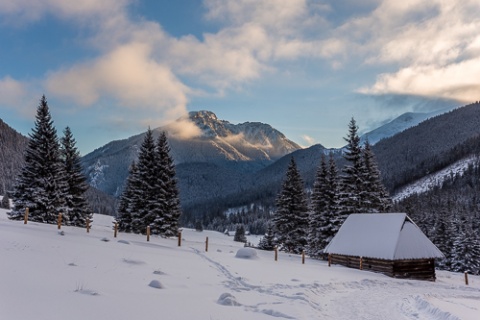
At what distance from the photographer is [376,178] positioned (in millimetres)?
38031

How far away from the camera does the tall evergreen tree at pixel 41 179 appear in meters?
31.6

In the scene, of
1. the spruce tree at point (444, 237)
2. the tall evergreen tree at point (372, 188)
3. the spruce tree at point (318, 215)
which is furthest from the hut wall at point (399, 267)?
the spruce tree at point (444, 237)

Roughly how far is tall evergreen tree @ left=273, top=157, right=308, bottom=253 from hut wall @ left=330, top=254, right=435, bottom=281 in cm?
1146

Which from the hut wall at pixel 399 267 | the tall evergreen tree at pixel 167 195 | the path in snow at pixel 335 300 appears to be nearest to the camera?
the path in snow at pixel 335 300

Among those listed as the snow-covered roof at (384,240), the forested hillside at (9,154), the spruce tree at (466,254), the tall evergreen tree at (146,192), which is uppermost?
the forested hillside at (9,154)

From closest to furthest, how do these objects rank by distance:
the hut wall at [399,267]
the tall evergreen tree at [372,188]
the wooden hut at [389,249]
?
the hut wall at [399,267] < the wooden hut at [389,249] < the tall evergreen tree at [372,188]

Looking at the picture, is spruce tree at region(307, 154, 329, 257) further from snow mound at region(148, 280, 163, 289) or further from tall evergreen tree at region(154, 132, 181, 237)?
snow mound at region(148, 280, 163, 289)

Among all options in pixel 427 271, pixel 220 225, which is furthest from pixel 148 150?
pixel 220 225

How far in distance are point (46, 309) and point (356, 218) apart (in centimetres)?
2973

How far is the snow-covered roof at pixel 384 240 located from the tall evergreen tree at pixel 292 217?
9.22m

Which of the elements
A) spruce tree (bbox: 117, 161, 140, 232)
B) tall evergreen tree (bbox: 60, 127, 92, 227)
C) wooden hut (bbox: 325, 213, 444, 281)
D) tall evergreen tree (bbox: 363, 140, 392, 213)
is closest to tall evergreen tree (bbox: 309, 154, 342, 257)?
tall evergreen tree (bbox: 363, 140, 392, 213)

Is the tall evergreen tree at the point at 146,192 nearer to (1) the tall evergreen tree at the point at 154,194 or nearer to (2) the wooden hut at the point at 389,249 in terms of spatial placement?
(1) the tall evergreen tree at the point at 154,194

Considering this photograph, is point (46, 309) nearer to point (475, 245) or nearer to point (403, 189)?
point (475, 245)

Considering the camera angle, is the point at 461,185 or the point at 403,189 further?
the point at 403,189
